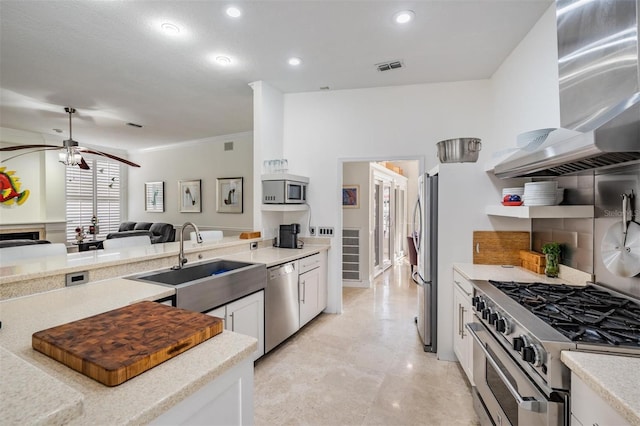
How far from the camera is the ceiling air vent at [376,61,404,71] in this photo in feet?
10.7

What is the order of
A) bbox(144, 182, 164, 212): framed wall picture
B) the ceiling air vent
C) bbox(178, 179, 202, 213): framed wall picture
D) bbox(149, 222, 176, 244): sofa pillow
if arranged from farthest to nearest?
bbox(144, 182, 164, 212): framed wall picture < bbox(178, 179, 202, 213): framed wall picture < bbox(149, 222, 176, 244): sofa pillow < the ceiling air vent

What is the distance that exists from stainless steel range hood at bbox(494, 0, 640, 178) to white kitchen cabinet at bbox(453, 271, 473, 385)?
98 centimetres

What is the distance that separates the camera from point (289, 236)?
3.74 meters

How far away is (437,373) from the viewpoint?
254 cm

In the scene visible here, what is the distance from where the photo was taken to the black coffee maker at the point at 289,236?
372cm

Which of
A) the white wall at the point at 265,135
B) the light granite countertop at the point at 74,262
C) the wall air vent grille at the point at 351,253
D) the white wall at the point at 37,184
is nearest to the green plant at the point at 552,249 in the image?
the white wall at the point at 265,135

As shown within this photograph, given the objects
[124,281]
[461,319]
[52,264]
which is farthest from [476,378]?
[52,264]

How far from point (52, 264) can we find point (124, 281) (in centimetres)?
45

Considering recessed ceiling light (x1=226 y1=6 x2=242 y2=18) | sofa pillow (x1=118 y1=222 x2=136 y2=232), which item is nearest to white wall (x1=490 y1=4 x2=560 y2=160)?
recessed ceiling light (x1=226 y1=6 x2=242 y2=18)

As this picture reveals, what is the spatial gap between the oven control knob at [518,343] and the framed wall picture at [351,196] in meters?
3.94

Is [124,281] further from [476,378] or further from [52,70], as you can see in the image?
[52,70]

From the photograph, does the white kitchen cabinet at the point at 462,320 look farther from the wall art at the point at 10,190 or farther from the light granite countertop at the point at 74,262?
the wall art at the point at 10,190

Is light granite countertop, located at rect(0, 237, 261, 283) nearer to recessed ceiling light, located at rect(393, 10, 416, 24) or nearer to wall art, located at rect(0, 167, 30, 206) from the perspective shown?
recessed ceiling light, located at rect(393, 10, 416, 24)

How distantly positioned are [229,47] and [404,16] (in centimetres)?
165
